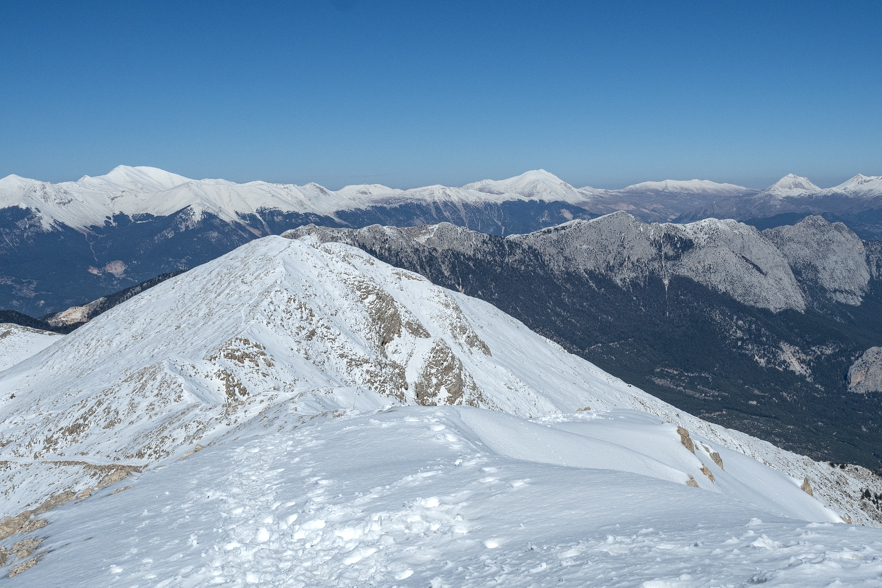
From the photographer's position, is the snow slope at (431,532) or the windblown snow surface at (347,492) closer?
the snow slope at (431,532)

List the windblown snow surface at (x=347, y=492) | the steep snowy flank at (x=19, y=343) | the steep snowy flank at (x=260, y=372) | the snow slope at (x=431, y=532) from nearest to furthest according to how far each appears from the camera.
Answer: the snow slope at (x=431, y=532)
the windblown snow surface at (x=347, y=492)
the steep snowy flank at (x=260, y=372)
the steep snowy flank at (x=19, y=343)

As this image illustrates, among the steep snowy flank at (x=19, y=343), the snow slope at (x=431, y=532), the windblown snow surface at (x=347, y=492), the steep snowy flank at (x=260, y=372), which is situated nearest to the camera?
the snow slope at (x=431, y=532)

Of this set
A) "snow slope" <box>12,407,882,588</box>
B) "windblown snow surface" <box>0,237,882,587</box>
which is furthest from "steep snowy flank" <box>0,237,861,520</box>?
"snow slope" <box>12,407,882,588</box>

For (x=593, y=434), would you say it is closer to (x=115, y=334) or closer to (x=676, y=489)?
(x=676, y=489)

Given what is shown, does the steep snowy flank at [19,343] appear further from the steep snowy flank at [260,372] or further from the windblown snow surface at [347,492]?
the windblown snow surface at [347,492]

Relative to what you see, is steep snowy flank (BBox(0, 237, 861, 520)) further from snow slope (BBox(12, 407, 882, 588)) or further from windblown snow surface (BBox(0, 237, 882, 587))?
snow slope (BBox(12, 407, 882, 588))

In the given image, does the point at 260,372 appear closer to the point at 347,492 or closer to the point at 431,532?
the point at 347,492

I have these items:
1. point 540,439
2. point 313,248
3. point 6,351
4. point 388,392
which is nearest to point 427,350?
point 388,392

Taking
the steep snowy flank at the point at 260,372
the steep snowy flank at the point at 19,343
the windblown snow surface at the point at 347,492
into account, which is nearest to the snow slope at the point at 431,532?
the windblown snow surface at the point at 347,492
